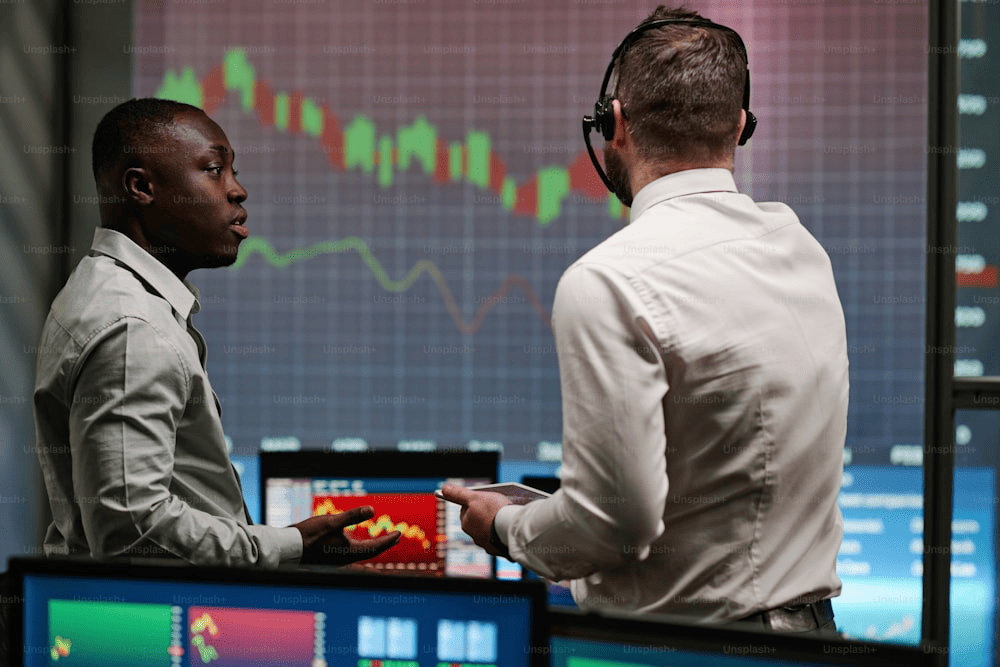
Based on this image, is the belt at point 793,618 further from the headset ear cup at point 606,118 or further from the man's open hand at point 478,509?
the headset ear cup at point 606,118

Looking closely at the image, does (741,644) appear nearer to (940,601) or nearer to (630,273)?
(630,273)

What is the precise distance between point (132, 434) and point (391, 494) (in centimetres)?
78

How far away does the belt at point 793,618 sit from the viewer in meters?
1.06

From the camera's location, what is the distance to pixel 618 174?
1.24 meters

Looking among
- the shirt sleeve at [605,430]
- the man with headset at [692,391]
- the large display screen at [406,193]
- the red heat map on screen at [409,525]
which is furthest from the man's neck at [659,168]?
the large display screen at [406,193]

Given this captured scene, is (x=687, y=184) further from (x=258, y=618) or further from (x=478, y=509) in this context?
(x=258, y=618)

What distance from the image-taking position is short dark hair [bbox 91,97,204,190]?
151cm

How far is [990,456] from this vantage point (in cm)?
243

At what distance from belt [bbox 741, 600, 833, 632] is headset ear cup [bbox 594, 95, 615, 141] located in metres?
0.64

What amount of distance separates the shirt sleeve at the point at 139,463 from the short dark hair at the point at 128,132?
1.28 ft

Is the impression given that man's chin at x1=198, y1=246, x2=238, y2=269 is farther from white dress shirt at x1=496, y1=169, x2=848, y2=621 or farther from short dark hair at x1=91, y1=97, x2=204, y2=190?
white dress shirt at x1=496, y1=169, x2=848, y2=621

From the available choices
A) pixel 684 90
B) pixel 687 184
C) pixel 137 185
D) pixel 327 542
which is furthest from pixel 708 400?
pixel 137 185

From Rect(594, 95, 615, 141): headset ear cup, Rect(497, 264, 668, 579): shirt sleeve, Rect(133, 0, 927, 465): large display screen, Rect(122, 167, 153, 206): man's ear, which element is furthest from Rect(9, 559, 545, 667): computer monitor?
Rect(133, 0, 927, 465): large display screen

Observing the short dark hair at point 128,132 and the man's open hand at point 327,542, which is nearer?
the man's open hand at point 327,542
